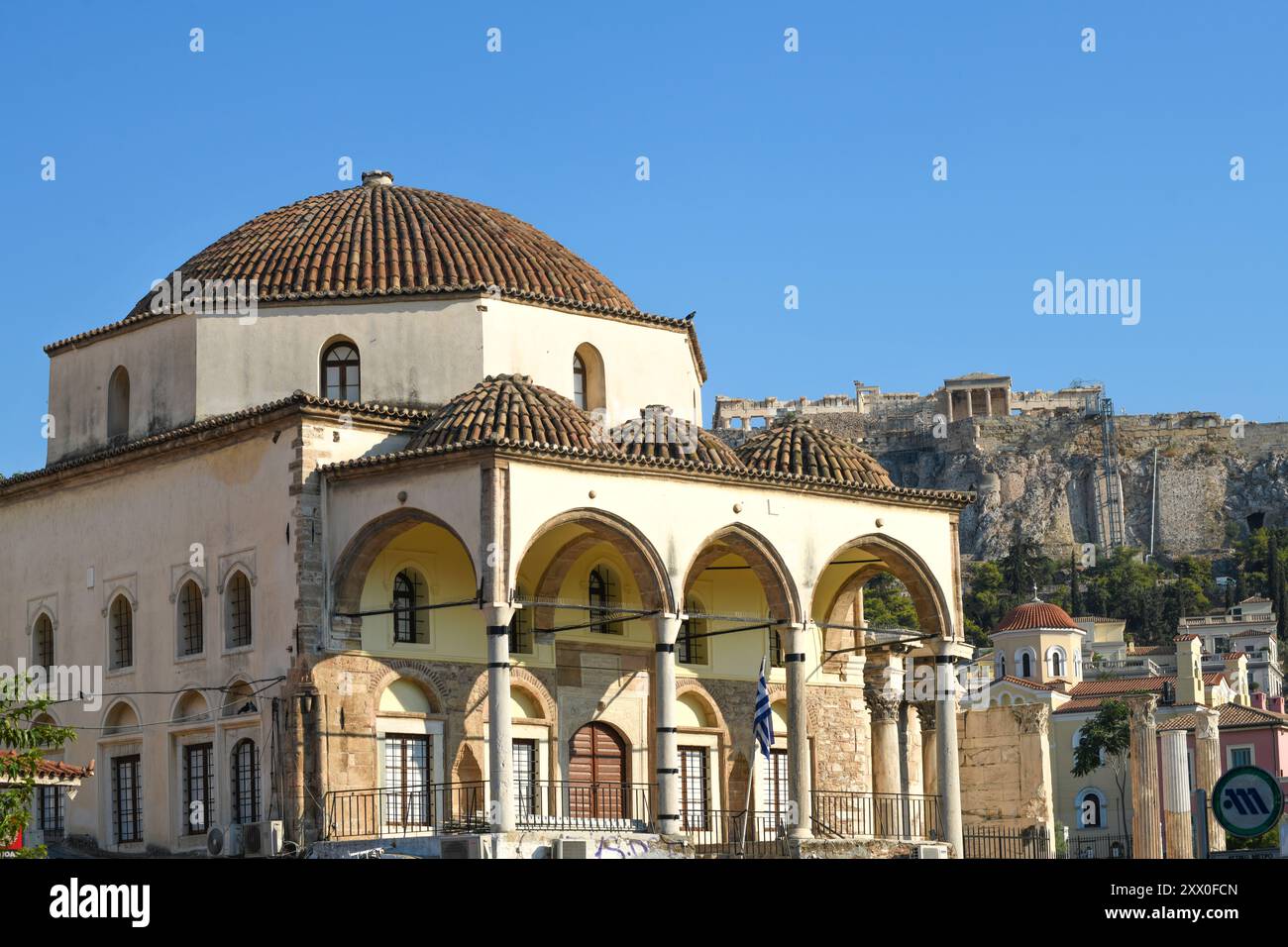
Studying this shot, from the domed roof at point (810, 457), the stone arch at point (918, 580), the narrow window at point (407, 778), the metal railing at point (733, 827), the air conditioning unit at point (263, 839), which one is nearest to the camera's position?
the air conditioning unit at point (263, 839)

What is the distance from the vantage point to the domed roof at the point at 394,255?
116 feet

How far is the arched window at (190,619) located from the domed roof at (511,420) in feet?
14.6

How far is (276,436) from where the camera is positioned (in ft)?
106

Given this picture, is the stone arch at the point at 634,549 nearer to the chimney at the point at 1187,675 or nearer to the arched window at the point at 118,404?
the arched window at the point at 118,404

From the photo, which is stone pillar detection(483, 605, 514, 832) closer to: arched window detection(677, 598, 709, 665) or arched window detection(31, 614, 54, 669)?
arched window detection(677, 598, 709, 665)

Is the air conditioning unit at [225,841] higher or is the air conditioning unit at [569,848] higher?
the air conditioning unit at [225,841]

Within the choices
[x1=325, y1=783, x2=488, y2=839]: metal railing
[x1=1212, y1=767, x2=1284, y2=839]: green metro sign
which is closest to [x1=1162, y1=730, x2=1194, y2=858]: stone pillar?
[x1=325, y1=783, x2=488, y2=839]: metal railing

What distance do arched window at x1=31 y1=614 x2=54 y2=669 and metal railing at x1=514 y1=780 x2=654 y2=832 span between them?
8448mm

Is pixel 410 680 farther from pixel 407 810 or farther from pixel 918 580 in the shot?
pixel 918 580

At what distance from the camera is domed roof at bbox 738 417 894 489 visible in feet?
117

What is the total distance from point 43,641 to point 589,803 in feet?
31.4

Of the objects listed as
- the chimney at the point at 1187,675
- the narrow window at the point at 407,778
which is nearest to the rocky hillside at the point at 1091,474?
the chimney at the point at 1187,675

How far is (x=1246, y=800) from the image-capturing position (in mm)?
17750
